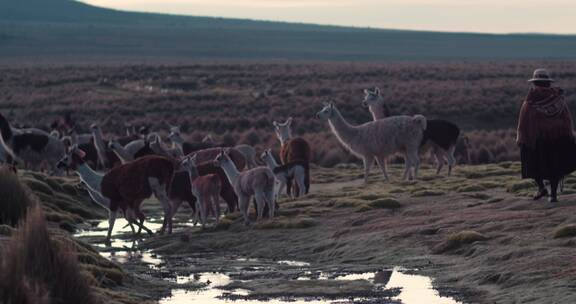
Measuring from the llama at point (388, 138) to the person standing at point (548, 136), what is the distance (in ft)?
23.4

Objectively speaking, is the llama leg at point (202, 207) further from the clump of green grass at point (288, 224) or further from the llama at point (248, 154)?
the llama at point (248, 154)

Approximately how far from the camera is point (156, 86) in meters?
81.9

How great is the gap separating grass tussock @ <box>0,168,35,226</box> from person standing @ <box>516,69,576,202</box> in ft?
21.4

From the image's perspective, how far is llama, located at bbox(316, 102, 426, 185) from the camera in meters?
23.2

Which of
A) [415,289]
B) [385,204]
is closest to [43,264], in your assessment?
[415,289]

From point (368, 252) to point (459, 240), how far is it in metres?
1.31

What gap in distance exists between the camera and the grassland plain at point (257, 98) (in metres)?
45.6

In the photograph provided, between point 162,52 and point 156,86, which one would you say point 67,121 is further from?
point 162,52

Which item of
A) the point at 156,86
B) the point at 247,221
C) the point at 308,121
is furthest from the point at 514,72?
the point at 247,221

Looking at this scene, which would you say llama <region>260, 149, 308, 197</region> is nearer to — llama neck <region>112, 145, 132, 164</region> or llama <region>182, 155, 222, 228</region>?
llama <region>182, 155, 222, 228</region>

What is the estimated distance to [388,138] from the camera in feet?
76.3

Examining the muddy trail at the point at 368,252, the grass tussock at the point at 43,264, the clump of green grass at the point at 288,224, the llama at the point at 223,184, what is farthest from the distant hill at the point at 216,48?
the grass tussock at the point at 43,264

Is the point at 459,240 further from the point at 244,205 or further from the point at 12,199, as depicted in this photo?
the point at 12,199

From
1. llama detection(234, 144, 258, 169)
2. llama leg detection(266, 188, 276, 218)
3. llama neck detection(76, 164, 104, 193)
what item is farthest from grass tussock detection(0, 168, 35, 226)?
llama detection(234, 144, 258, 169)
